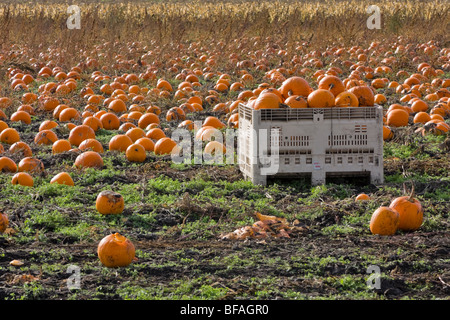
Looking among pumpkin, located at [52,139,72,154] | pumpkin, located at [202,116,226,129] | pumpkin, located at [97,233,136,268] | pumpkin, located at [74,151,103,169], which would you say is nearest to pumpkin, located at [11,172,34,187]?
pumpkin, located at [74,151,103,169]

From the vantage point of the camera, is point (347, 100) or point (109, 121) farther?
point (109, 121)

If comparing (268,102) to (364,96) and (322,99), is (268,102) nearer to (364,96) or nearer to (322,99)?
(322,99)

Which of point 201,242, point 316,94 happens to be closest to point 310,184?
point 316,94

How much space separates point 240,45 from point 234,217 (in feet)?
42.6

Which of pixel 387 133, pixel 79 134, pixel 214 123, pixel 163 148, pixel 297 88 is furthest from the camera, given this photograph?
pixel 214 123

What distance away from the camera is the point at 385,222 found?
5.33 m

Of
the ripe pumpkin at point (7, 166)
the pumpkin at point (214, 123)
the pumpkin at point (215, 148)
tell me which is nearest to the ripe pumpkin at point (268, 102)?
the pumpkin at point (215, 148)

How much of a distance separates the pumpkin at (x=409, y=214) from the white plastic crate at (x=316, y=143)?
5.30ft

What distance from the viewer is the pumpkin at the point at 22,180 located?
22.4 ft

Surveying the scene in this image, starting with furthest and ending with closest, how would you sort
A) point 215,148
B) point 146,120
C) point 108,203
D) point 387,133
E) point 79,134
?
point 146,120 < point 387,133 < point 79,134 < point 215,148 < point 108,203

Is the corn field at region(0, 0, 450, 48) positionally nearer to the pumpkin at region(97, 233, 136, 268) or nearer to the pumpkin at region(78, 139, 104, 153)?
the pumpkin at region(78, 139, 104, 153)

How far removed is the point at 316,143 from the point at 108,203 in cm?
236

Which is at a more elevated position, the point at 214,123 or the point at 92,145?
the point at 214,123

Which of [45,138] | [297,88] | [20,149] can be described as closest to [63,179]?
[20,149]
